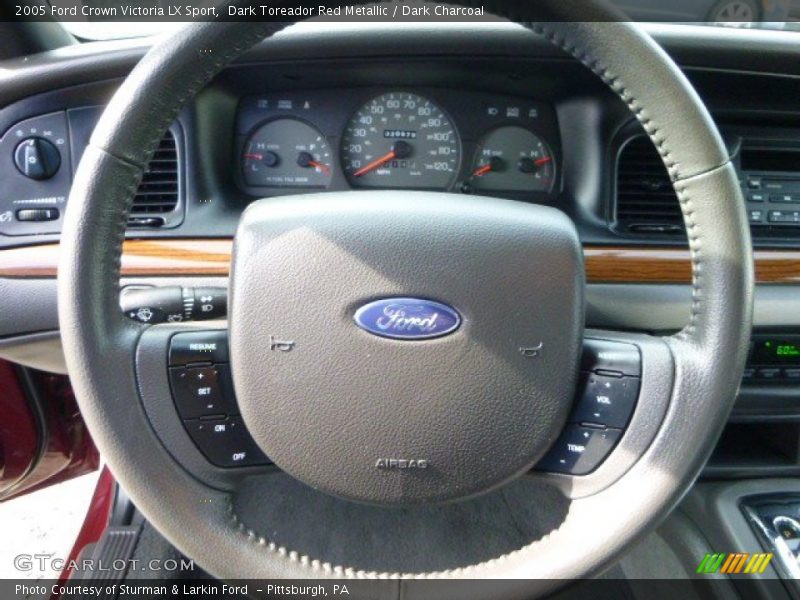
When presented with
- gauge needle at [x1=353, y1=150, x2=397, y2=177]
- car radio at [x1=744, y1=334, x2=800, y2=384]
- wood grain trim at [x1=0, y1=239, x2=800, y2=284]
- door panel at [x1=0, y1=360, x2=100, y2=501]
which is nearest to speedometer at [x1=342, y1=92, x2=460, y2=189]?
gauge needle at [x1=353, y1=150, x2=397, y2=177]

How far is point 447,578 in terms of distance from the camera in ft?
3.11

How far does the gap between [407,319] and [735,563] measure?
3.44 ft

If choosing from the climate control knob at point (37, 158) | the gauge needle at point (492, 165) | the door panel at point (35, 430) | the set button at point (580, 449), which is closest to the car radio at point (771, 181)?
the gauge needle at point (492, 165)

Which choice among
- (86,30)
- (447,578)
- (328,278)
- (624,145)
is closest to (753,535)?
(624,145)

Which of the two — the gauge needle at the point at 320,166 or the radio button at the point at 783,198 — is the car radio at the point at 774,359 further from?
the gauge needle at the point at 320,166

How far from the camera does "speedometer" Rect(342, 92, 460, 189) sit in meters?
1.64

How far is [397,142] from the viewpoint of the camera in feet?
Answer: 5.38

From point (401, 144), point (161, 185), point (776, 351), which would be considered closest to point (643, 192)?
point (776, 351)

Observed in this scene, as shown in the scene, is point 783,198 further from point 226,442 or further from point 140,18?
point 140,18

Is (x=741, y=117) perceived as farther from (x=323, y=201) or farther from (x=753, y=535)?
(x=323, y=201)

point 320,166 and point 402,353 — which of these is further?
point 320,166

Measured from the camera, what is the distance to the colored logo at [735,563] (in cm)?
155

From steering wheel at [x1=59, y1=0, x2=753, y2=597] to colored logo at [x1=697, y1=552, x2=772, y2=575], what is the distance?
31.0 inches

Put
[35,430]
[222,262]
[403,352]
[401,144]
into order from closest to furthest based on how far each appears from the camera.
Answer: [403,352], [222,262], [401,144], [35,430]
